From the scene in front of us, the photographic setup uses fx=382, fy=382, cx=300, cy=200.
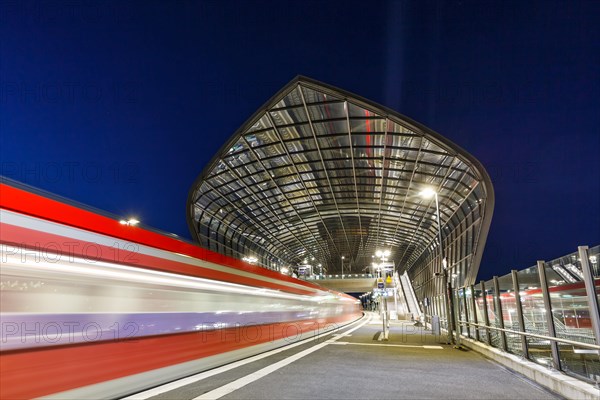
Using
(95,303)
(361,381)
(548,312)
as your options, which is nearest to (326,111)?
(548,312)

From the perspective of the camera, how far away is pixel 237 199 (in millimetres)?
35625

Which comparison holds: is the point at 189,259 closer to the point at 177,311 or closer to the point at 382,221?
the point at 177,311

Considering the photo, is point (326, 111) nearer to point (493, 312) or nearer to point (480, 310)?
point (480, 310)

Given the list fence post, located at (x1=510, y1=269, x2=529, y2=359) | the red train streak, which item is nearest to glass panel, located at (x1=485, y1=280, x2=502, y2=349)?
fence post, located at (x1=510, y1=269, x2=529, y2=359)

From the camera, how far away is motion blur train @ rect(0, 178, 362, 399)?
3910 millimetres

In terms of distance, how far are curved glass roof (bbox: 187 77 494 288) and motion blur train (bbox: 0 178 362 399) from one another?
17.1 metres

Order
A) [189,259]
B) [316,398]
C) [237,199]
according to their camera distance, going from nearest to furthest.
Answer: [316,398]
[189,259]
[237,199]

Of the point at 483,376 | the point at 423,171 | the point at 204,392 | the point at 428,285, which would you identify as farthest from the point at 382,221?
the point at 204,392

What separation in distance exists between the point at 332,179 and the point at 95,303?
29216 millimetres

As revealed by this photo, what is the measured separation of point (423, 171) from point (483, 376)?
76.7ft

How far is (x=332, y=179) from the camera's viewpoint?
33281 millimetres

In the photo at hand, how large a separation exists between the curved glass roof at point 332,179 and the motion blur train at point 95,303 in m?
17.1

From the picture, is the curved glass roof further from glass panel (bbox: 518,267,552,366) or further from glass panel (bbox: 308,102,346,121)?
glass panel (bbox: 518,267,552,366)

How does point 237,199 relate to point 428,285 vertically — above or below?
above
